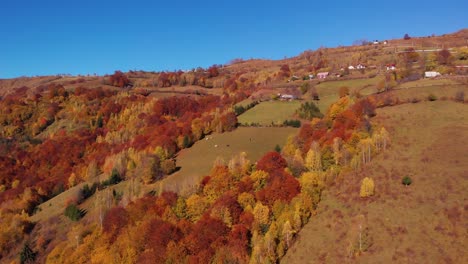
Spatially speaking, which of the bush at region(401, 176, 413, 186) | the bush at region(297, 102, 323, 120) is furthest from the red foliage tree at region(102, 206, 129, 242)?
the bush at region(297, 102, 323, 120)

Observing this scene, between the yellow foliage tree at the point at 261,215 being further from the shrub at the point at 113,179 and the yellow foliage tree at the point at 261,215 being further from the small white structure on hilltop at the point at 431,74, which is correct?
the small white structure on hilltop at the point at 431,74

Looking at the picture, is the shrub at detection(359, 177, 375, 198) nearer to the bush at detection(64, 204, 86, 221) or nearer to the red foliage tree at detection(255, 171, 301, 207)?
the red foliage tree at detection(255, 171, 301, 207)

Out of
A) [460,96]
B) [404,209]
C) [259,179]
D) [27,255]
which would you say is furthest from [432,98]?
[27,255]

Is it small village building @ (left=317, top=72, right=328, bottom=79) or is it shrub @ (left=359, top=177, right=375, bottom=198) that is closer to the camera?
shrub @ (left=359, top=177, right=375, bottom=198)

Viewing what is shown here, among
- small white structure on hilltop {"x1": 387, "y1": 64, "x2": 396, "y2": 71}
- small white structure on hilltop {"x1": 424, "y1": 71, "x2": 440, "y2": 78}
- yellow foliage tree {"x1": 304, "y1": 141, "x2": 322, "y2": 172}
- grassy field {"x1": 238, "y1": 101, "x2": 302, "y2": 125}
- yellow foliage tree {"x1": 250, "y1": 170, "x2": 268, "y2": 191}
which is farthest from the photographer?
small white structure on hilltop {"x1": 387, "y1": 64, "x2": 396, "y2": 71}

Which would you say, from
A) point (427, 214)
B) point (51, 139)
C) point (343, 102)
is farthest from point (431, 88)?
point (51, 139)

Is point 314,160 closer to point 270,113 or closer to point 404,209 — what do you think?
point 404,209

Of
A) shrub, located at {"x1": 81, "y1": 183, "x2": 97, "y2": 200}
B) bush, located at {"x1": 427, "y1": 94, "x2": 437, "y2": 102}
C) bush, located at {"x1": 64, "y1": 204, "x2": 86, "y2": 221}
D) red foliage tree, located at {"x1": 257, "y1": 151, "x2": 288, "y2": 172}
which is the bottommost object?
bush, located at {"x1": 64, "y1": 204, "x2": 86, "y2": 221}
